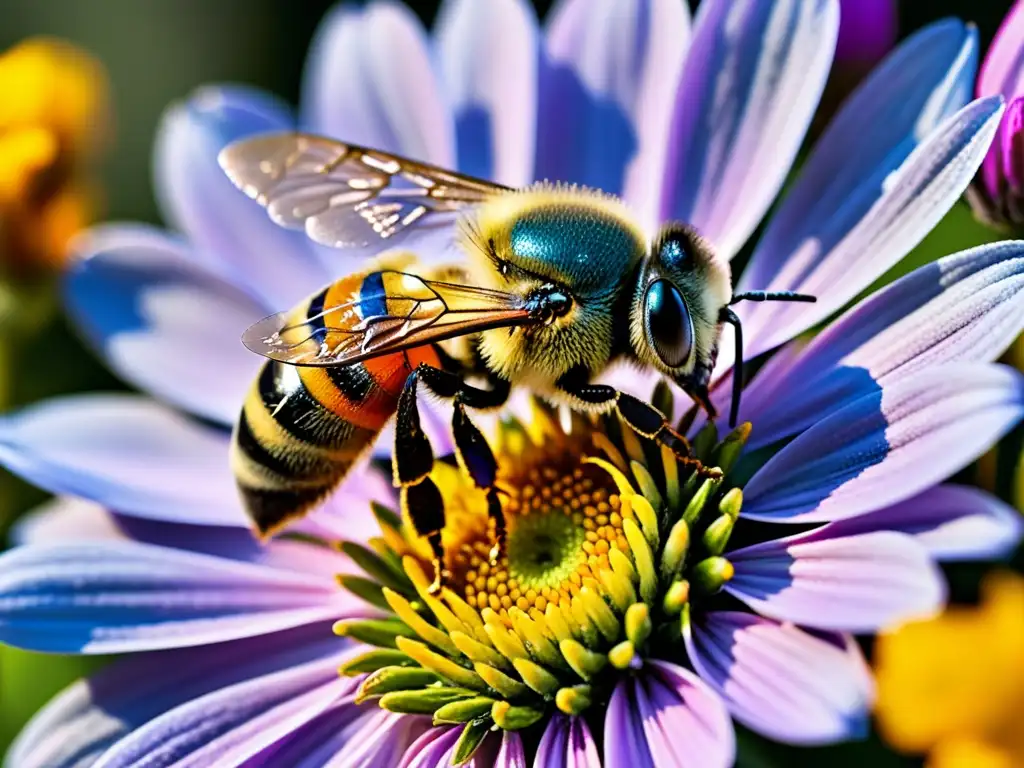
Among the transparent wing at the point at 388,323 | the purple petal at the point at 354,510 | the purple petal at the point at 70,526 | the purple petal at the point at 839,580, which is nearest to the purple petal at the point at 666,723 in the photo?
the purple petal at the point at 839,580

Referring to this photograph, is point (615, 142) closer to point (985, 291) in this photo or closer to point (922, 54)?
point (922, 54)

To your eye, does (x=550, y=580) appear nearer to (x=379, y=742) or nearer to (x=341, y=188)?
(x=379, y=742)

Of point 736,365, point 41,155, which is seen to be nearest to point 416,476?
point 736,365

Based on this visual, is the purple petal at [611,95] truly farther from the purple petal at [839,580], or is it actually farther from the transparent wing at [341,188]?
the purple petal at [839,580]

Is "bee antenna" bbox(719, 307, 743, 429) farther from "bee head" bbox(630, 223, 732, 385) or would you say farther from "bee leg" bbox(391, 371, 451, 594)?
"bee leg" bbox(391, 371, 451, 594)

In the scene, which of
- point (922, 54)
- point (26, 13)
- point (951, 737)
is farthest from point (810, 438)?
point (26, 13)
